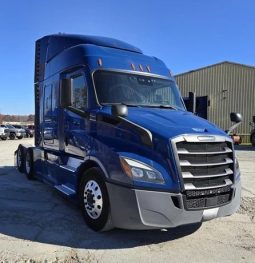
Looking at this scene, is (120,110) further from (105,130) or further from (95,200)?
(95,200)

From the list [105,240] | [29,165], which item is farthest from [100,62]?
[29,165]

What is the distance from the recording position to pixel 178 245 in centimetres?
549

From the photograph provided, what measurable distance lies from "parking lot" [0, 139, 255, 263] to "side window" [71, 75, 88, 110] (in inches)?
75.1

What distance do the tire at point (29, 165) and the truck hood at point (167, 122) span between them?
4990mm

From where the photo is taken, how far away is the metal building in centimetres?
3600

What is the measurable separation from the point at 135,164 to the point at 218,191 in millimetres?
1301

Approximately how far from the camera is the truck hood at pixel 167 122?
5422 millimetres

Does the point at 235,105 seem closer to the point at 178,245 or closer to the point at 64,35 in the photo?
the point at 64,35

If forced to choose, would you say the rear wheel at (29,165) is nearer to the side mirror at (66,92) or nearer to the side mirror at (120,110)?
the side mirror at (66,92)

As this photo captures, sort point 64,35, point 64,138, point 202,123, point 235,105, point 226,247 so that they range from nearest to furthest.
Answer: point 226,247 < point 202,123 < point 64,138 < point 64,35 < point 235,105

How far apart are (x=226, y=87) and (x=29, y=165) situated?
28480 mm

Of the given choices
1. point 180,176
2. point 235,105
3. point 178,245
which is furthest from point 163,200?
point 235,105

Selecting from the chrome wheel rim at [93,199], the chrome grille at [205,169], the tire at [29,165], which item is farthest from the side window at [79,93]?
the tire at [29,165]

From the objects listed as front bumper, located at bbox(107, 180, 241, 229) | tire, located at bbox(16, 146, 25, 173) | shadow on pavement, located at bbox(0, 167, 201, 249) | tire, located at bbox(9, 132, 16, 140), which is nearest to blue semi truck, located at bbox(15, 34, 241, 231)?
front bumper, located at bbox(107, 180, 241, 229)
